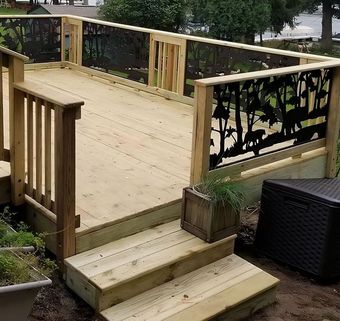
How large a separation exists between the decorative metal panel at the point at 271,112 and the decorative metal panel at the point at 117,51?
6.80ft

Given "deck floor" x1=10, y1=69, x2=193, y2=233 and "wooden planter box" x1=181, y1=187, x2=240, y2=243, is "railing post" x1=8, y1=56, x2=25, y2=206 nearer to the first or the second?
"deck floor" x1=10, y1=69, x2=193, y2=233

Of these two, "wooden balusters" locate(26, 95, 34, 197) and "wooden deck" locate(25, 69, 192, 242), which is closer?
"wooden balusters" locate(26, 95, 34, 197)

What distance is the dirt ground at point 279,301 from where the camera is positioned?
10.1ft

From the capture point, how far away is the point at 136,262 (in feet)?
10.5

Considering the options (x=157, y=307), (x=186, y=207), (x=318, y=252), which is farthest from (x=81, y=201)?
(x=318, y=252)

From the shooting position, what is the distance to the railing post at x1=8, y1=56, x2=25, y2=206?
342 centimetres

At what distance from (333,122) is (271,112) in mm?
730

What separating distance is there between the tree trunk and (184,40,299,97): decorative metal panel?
29.4 meters

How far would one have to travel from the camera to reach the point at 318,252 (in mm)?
3797

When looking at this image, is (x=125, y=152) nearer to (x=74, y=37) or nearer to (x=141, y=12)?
(x=74, y=37)

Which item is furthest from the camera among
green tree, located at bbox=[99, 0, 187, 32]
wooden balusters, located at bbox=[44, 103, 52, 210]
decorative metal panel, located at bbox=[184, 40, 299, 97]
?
green tree, located at bbox=[99, 0, 187, 32]

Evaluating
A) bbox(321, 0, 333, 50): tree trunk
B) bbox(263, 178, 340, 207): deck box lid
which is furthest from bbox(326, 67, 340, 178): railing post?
bbox(321, 0, 333, 50): tree trunk

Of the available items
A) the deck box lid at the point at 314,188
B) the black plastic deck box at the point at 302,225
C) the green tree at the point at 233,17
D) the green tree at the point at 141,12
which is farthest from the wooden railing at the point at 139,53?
the green tree at the point at 233,17

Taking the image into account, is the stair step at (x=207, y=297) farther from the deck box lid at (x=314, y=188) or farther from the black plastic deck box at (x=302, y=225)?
the deck box lid at (x=314, y=188)
